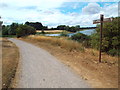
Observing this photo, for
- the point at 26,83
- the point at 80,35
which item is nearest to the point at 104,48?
the point at 26,83

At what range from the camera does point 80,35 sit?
23094 mm

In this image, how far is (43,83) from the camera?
4.88m

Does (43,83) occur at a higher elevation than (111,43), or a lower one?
lower

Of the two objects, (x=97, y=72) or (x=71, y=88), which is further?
(x=97, y=72)

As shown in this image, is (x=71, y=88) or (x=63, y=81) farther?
(x=63, y=81)

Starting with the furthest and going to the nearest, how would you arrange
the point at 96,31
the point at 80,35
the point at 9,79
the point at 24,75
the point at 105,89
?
the point at 80,35 → the point at 96,31 → the point at 24,75 → the point at 9,79 → the point at 105,89

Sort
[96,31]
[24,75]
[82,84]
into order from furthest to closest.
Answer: [96,31] → [24,75] → [82,84]

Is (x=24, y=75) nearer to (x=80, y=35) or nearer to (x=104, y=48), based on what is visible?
(x=104, y=48)

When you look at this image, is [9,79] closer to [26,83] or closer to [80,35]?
[26,83]

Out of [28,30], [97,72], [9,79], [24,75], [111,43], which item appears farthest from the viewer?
[28,30]

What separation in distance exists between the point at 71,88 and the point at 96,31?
32.7 ft

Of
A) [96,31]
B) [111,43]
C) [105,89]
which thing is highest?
[96,31]

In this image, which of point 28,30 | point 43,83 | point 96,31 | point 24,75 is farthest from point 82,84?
point 28,30

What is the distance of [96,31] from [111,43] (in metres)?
2.10
